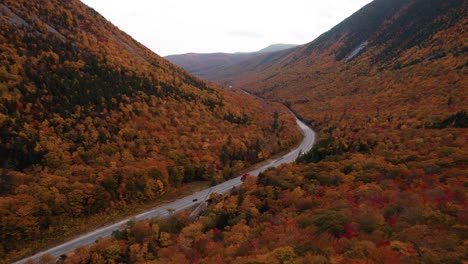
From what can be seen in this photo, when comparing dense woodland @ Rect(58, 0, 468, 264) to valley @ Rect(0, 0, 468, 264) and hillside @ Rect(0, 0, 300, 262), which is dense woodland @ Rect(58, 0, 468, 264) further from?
hillside @ Rect(0, 0, 300, 262)

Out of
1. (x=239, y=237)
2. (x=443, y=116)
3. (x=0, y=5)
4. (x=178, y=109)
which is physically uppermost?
(x=0, y=5)

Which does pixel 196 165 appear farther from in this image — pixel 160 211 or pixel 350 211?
pixel 350 211

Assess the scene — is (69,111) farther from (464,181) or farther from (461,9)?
(461,9)

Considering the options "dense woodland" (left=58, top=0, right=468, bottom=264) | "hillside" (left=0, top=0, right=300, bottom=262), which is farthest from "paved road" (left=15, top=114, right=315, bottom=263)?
"dense woodland" (left=58, top=0, right=468, bottom=264)

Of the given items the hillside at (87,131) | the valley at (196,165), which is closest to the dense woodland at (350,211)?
the valley at (196,165)

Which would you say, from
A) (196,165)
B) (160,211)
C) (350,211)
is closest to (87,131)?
(160,211)

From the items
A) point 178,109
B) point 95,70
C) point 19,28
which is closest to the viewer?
point 19,28

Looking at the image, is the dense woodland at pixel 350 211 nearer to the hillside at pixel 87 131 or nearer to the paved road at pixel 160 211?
the paved road at pixel 160 211

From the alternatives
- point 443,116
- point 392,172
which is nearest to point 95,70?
point 392,172
